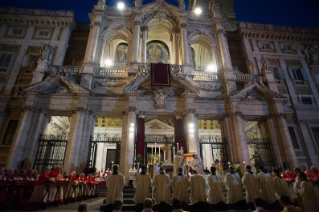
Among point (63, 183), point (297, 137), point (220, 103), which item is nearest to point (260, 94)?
point (220, 103)

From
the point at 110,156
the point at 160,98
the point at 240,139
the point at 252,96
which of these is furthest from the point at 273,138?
the point at 110,156

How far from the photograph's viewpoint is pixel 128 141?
564 inches

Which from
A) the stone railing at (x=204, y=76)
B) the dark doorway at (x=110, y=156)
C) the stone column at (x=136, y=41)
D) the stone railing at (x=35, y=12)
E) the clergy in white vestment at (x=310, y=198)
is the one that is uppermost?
the stone railing at (x=35, y=12)

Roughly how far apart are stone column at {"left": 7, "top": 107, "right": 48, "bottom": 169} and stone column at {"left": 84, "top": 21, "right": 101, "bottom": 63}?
6475 mm

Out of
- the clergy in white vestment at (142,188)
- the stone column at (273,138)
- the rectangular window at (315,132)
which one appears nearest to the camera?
the clergy in white vestment at (142,188)

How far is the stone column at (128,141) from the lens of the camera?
1364 centimetres

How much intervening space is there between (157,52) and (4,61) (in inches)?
642

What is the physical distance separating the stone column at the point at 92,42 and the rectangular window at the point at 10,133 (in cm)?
845

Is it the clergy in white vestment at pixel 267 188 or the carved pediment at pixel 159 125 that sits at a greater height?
the carved pediment at pixel 159 125

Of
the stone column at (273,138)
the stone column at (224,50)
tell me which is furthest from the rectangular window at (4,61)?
the stone column at (273,138)

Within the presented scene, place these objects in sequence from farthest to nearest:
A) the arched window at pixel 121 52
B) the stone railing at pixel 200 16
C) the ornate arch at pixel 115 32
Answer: the arched window at pixel 121 52, the stone railing at pixel 200 16, the ornate arch at pixel 115 32

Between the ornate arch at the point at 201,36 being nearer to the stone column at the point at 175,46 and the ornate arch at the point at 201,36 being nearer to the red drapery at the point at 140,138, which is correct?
the stone column at the point at 175,46

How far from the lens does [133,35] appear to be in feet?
64.5

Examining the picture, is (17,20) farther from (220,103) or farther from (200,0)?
(200,0)
